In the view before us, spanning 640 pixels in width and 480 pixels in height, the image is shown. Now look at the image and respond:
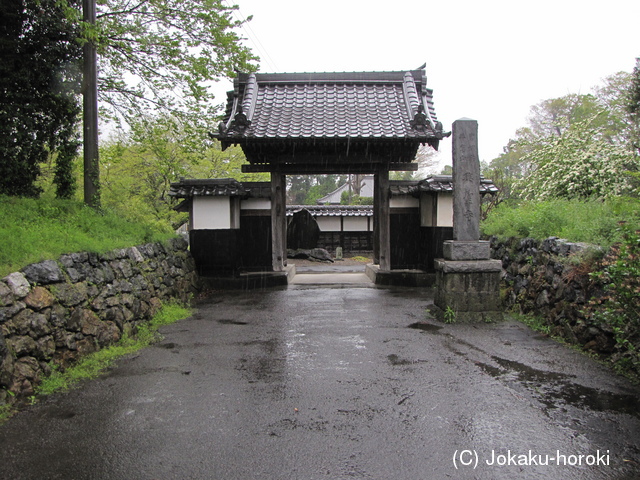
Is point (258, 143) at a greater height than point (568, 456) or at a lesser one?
greater

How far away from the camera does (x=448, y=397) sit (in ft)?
14.0

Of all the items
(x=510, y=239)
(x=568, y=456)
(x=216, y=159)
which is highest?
(x=216, y=159)

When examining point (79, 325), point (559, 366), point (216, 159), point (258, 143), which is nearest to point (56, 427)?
point (79, 325)

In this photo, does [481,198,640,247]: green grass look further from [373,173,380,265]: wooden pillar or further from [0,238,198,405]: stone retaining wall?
[0,238,198,405]: stone retaining wall

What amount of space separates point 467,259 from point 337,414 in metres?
4.57

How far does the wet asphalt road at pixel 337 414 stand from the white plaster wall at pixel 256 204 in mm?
6284

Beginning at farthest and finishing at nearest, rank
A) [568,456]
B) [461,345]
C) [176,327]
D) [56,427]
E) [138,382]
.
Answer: [176,327] → [461,345] → [138,382] → [56,427] → [568,456]

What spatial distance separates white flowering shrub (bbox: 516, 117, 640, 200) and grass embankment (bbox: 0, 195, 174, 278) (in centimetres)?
1003

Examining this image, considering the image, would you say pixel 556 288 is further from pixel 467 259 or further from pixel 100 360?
pixel 100 360

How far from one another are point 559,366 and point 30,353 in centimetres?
591

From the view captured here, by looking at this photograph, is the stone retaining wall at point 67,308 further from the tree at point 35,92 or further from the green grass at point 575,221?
the green grass at point 575,221

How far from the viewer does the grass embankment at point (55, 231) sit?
5.00 m

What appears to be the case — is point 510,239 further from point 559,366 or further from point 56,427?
point 56,427

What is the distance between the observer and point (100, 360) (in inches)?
207
